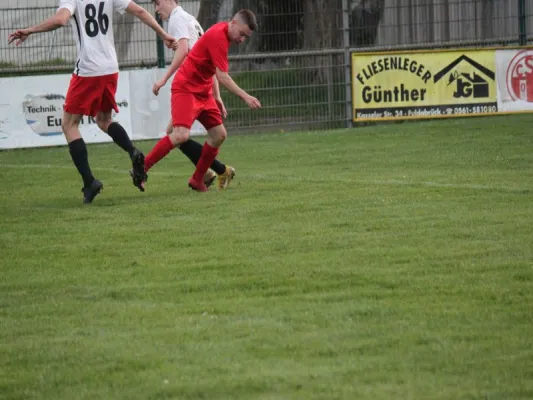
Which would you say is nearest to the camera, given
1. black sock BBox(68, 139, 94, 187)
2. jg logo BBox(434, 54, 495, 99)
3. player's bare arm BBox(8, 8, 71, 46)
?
player's bare arm BBox(8, 8, 71, 46)

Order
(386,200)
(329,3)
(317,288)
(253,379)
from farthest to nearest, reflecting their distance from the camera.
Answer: (329,3) < (386,200) < (317,288) < (253,379)

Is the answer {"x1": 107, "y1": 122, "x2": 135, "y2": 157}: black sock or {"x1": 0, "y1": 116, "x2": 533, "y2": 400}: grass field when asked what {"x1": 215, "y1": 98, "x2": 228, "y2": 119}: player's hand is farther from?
{"x1": 107, "y1": 122, "x2": 135, "y2": 157}: black sock

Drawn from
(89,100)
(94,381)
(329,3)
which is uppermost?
(329,3)

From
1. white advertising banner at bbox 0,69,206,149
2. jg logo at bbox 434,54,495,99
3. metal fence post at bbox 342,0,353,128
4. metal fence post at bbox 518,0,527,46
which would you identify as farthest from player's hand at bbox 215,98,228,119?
metal fence post at bbox 518,0,527,46

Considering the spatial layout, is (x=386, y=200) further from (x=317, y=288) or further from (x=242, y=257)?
(x=317, y=288)

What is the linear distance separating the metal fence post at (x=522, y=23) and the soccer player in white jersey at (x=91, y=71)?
10.8m

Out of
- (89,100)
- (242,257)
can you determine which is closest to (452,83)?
(89,100)

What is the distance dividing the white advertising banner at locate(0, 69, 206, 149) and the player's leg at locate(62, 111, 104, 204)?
6.74 metres

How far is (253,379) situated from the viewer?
4223 mm

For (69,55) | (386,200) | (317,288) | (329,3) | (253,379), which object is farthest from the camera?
(329,3)

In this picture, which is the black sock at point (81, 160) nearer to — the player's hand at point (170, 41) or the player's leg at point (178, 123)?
the player's leg at point (178, 123)

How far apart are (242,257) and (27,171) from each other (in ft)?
Result: 24.2

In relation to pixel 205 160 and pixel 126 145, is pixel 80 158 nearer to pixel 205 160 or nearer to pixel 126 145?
pixel 126 145

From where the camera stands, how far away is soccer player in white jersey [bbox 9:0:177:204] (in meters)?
10.1
